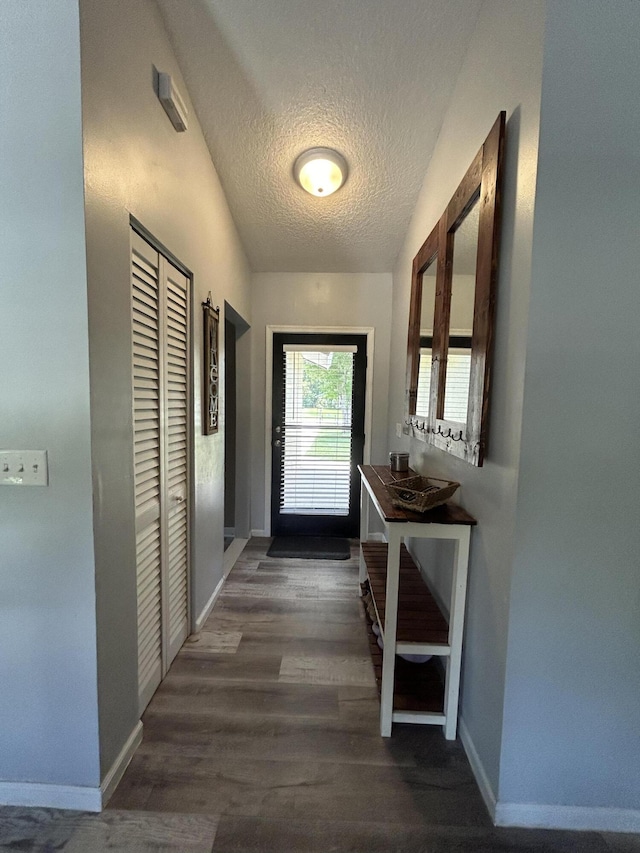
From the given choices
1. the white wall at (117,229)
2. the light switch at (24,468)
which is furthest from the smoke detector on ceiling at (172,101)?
the light switch at (24,468)

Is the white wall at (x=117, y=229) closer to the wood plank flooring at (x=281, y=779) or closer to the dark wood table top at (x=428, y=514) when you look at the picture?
the wood plank flooring at (x=281, y=779)

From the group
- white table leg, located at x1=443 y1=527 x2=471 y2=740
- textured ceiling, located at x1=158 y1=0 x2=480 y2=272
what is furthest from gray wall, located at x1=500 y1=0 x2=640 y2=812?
textured ceiling, located at x1=158 y1=0 x2=480 y2=272

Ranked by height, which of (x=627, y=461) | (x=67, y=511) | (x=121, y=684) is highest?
(x=627, y=461)

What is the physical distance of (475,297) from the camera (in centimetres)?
136

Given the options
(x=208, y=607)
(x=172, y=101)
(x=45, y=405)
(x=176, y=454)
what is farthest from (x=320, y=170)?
(x=208, y=607)

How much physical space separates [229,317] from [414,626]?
2434 millimetres

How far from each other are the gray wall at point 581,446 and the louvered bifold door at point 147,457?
137 cm

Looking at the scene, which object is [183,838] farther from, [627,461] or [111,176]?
[111,176]

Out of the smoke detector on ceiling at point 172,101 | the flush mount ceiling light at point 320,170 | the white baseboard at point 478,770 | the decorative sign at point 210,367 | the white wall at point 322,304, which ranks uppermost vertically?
the flush mount ceiling light at point 320,170

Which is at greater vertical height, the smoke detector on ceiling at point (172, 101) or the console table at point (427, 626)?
the smoke detector on ceiling at point (172, 101)

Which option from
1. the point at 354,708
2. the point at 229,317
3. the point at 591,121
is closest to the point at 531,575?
the point at 354,708

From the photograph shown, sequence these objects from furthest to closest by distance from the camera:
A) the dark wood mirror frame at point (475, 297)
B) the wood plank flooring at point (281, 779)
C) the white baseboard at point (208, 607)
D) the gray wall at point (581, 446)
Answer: the white baseboard at point (208, 607) → the dark wood mirror frame at point (475, 297) → the wood plank flooring at point (281, 779) → the gray wall at point (581, 446)

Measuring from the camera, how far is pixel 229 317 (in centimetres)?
288

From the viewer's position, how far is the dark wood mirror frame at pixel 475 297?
1217 mm
